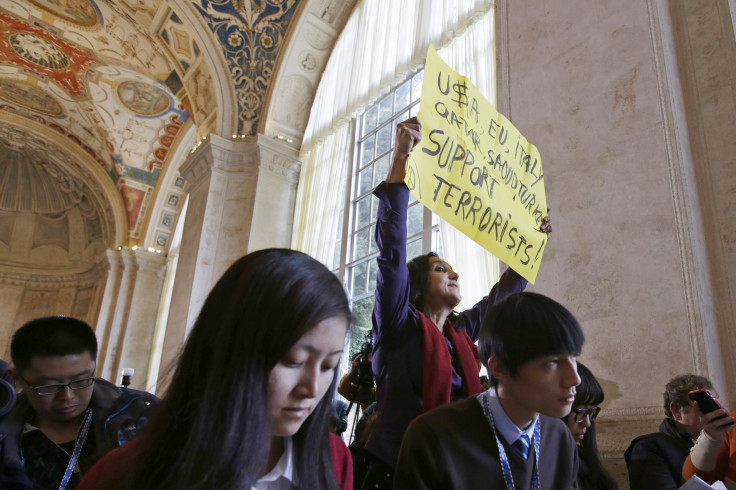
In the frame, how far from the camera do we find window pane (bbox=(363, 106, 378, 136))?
22.7 feet

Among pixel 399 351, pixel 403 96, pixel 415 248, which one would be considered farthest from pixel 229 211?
pixel 399 351

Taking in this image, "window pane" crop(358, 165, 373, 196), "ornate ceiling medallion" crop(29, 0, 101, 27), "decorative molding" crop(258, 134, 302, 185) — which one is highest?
"ornate ceiling medallion" crop(29, 0, 101, 27)

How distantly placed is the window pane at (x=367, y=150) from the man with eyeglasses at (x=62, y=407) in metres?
5.30

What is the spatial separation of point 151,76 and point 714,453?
1078cm

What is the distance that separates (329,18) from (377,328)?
729 cm

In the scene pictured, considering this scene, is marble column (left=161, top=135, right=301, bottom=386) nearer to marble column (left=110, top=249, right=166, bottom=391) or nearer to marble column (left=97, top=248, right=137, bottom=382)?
marble column (left=110, top=249, right=166, bottom=391)

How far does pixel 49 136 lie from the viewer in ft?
45.7

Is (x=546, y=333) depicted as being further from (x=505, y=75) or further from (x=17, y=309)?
(x=17, y=309)

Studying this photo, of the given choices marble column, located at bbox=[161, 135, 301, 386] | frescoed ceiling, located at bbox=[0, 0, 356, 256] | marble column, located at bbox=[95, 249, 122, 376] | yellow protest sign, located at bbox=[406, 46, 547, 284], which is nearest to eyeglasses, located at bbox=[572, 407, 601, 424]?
yellow protest sign, located at bbox=[406, 46, 547, 284]

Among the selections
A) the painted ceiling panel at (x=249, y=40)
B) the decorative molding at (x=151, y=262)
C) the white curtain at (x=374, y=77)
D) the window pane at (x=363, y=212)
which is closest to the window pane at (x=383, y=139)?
the white curtain at (x=374, y=77)

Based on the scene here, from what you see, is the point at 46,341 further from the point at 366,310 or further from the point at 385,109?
the point at 385,109

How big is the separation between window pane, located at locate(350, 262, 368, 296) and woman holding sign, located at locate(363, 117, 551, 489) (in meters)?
4.25

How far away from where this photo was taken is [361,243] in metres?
6.54

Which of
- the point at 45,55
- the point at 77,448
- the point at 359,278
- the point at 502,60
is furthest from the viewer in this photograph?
the point at 45,55
